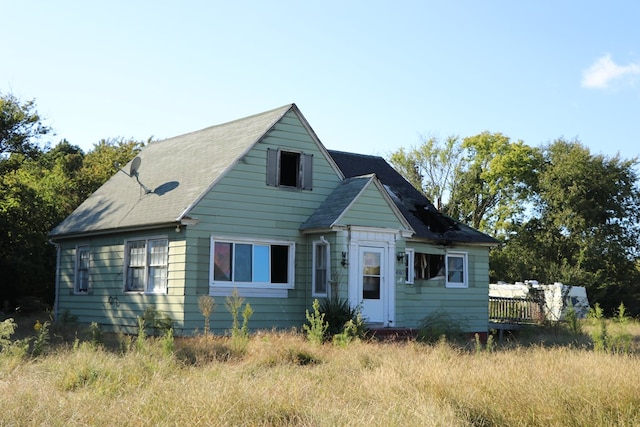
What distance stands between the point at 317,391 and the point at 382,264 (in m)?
10.3

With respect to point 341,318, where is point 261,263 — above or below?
above

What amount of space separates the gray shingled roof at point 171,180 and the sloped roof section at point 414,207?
4621 millimetres

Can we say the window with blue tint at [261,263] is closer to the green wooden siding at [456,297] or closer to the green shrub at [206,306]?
the green shrub at [206,306]

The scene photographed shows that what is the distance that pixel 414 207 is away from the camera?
24.9 m

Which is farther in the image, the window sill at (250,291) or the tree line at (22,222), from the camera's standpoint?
the tree line at (22,222)

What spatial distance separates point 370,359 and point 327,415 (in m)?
5.07

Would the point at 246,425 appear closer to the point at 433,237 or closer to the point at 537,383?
the point at 537,383

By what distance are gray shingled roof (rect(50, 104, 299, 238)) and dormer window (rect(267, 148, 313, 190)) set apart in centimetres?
80

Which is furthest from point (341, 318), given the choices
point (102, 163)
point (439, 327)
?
point (102, 163)

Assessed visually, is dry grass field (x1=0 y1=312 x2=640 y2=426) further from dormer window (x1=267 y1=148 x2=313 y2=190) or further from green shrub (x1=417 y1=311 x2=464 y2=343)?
dormer window (x1=267 y1=148 x2=313 y2=190)

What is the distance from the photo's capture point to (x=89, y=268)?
73.8 ft

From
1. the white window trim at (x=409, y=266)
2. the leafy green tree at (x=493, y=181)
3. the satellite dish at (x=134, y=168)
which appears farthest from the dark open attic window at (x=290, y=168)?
the leafy green tree at (x=493, y=181)

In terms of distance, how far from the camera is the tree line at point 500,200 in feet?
92.4

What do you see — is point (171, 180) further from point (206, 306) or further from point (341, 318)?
point (341, 318)
